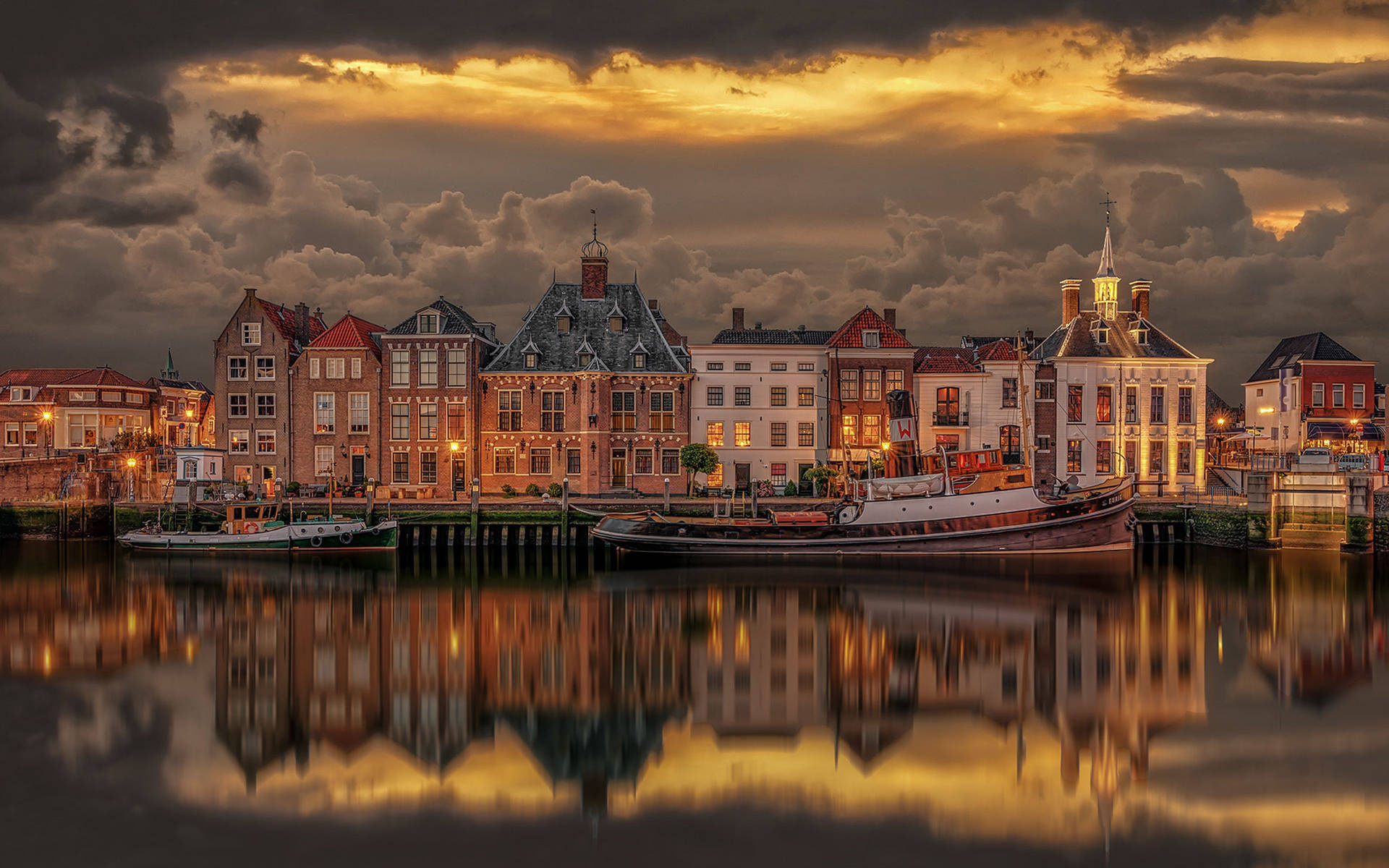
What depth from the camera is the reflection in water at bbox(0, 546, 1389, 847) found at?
715 inches

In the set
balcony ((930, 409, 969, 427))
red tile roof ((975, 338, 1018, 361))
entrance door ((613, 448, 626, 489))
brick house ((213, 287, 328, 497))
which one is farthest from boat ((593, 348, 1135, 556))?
brick house ((213, 287, 328, 497))

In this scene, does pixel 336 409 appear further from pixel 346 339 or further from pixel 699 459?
pixel 699 459

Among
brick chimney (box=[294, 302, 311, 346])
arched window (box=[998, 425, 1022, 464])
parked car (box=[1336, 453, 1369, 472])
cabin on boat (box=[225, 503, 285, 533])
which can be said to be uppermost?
brick chimney (box=[294, 302, 311, 346])

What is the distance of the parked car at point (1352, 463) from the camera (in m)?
48.4

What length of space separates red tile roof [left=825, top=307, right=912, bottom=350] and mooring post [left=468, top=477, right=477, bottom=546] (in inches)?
836

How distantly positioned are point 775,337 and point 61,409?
5351 cm

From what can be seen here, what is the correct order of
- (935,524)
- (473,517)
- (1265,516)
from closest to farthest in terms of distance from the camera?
(935,524), (1265,516), (473,517)

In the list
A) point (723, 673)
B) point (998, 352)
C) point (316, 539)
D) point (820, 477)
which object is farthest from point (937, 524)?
point (316, 539)

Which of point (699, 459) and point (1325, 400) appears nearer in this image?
point (699, 459)

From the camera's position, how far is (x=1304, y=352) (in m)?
66.6

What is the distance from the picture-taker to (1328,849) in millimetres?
15594

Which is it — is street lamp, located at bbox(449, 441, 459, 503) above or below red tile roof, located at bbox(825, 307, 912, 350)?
below

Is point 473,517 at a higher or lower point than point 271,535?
higher

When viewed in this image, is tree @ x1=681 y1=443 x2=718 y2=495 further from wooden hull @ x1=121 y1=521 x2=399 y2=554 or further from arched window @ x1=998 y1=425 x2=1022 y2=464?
arched window @ x1=998 y1=425 x2=1022 y2=464
